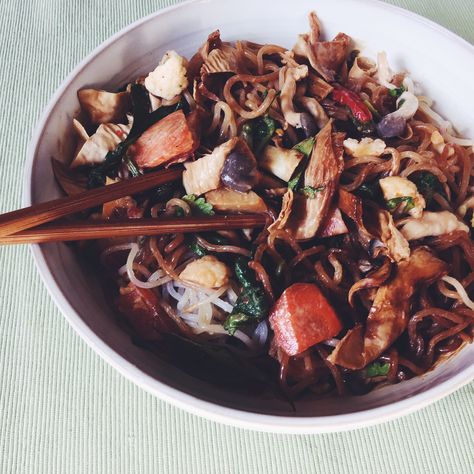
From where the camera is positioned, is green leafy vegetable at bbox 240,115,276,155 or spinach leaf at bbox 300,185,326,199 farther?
green leafy vegetable at bbox 240,115,276,155

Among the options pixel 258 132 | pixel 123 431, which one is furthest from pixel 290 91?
pixel 123 431

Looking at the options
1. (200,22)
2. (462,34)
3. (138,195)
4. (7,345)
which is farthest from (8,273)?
(462,34)

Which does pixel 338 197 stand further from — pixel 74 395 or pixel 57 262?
pixel 74 395

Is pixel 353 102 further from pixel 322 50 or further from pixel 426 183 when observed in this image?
pixel 426 183

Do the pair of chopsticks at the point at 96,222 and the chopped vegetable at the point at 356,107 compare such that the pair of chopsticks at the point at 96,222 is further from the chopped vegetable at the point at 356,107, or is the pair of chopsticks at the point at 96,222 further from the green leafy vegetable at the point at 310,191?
the chopped vegetable at the point at 356,107

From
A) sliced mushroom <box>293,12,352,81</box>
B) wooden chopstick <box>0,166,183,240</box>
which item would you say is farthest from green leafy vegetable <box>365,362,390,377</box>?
sliced mushroom <box>293,12,352,81</box>

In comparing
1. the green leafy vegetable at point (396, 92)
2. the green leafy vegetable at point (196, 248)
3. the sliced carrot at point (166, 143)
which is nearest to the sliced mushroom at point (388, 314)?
the green leafy vegetable at point (196, 248)

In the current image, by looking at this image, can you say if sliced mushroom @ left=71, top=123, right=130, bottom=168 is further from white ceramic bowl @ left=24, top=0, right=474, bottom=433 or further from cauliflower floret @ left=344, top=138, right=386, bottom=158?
cauliflower floret @ left=344, top=138, right=386, bottom=158
